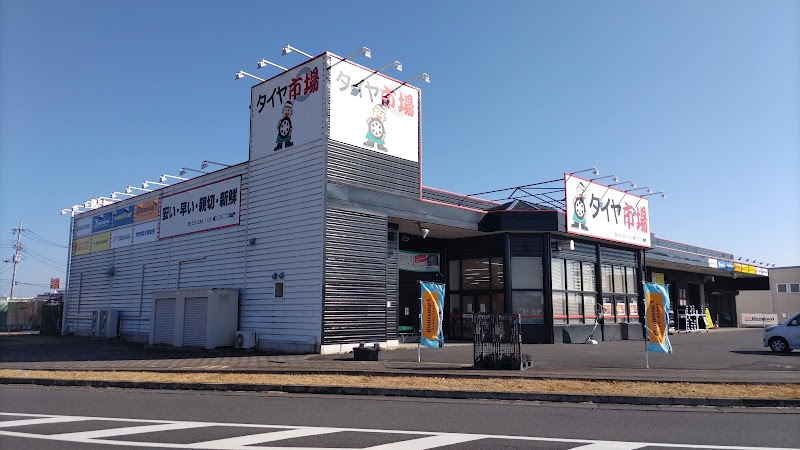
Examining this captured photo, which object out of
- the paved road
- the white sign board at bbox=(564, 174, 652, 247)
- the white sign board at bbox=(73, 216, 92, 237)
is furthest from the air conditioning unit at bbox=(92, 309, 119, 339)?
the white sign board at bbox=(564, 174, 652, 247)

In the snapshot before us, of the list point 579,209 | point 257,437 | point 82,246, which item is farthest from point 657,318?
point 82,246

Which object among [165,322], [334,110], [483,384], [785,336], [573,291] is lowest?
[483,384]

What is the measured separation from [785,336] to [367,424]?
17.8 m

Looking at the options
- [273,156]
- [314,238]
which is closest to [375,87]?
[273,156]

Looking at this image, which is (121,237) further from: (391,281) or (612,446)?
(612,446)

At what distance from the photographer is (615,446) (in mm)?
6500

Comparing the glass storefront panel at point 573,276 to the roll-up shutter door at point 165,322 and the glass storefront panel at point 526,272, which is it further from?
the roll-up shutter door at point 165,322

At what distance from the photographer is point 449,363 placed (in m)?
15.0

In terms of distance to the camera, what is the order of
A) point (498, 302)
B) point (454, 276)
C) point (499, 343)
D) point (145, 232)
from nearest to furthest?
point (499, 343) → point (498, 302) → point (454, 276) → point (145, 232)

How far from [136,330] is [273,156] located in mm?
12253

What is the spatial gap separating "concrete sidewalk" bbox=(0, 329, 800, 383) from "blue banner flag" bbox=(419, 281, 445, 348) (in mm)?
586

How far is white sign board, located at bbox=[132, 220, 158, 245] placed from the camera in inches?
1042

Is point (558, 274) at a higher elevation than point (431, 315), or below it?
higher

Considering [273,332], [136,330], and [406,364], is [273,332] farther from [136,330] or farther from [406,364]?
[136,330]
